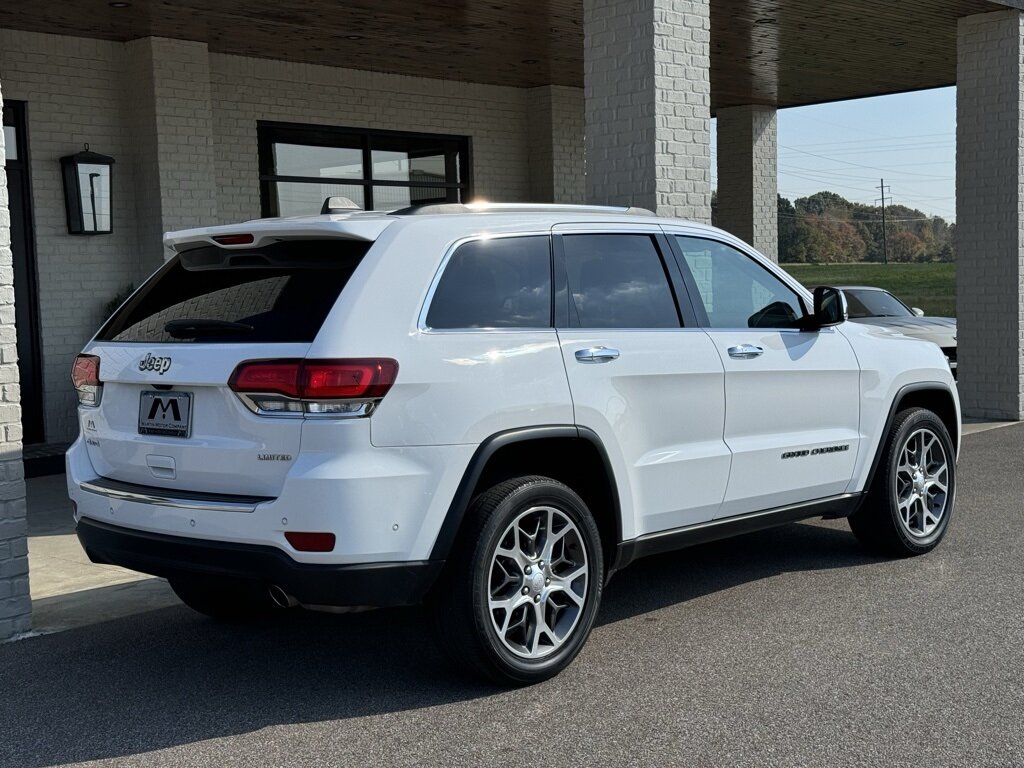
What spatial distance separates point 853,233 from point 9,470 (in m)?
94.2

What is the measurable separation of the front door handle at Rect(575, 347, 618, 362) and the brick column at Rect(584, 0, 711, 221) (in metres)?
4.14

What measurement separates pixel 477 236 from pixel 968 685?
2535mm

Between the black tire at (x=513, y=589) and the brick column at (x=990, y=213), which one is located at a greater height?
the brick column at (x=990, y=213)

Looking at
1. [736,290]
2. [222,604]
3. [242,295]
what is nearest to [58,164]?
[222,604]

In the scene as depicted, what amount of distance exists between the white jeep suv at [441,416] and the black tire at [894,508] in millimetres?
904

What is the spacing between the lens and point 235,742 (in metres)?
4.36

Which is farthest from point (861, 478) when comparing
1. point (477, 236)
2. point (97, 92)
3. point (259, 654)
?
point (97, 92)

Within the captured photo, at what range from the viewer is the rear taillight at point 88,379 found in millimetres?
5039

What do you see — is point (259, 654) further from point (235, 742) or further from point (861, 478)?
point (861, 478)

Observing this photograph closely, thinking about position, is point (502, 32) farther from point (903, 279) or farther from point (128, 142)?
point (903, 279)

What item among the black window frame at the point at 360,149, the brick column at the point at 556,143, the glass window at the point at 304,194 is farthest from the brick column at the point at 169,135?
the brick column at the point at 556,143

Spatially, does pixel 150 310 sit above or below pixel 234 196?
below

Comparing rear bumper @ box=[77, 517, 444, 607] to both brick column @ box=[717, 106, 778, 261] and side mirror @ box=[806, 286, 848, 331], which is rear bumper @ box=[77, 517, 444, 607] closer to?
side mirror @ box=[806, 286, 848, 331]

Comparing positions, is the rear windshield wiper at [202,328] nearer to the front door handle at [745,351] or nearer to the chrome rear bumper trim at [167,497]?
the chrome rear bumper trim at [167,497]
